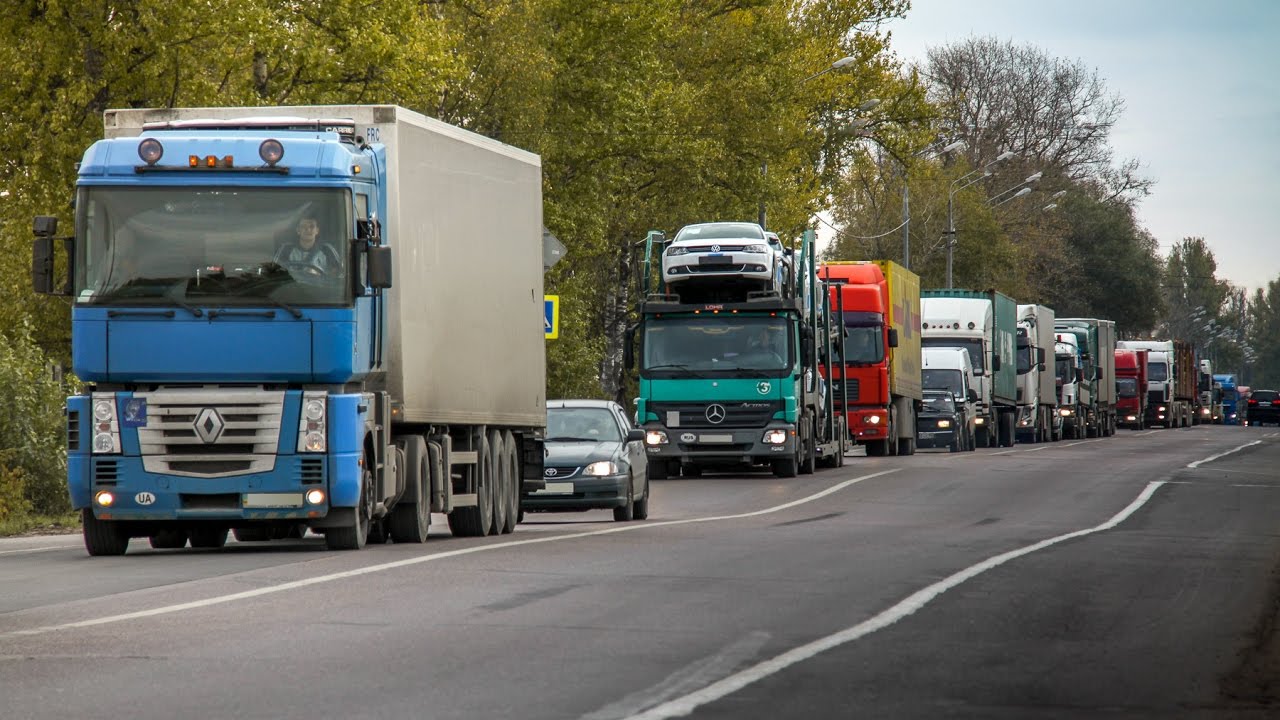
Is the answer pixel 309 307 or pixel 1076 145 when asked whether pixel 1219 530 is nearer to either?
pixel 309 307

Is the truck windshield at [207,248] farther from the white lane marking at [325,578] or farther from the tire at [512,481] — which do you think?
the tire at [512,481]

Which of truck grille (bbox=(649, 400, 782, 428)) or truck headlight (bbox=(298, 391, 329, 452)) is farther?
truck grille (bbox=(649, 400, 782, 428))

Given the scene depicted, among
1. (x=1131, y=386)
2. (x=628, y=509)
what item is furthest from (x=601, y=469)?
(x=1131, y=386)

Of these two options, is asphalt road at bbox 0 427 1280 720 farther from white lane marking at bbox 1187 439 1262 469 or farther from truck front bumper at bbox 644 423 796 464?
white lane marking at bbox 1187 439 1262 469

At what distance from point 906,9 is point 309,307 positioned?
6115 centimetres

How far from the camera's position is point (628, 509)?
25.6 meters

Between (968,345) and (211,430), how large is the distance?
132 ft

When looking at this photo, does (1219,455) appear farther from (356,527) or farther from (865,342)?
(356,527)

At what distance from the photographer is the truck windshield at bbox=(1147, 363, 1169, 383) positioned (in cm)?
9456

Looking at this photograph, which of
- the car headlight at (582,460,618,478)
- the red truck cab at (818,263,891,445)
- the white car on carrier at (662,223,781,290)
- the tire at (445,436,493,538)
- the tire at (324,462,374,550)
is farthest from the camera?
the red truck cab at (818,263,891,445)

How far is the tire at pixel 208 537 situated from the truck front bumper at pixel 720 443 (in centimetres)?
1675

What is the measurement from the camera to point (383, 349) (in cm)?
1825

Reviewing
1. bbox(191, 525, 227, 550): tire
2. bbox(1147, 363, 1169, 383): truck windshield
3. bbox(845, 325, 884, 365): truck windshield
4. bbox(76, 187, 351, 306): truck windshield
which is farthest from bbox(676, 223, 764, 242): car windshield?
bbox(1147, 363, 1169, 383): truck windshield

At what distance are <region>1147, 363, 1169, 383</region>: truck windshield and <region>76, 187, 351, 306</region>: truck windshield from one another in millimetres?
80658
